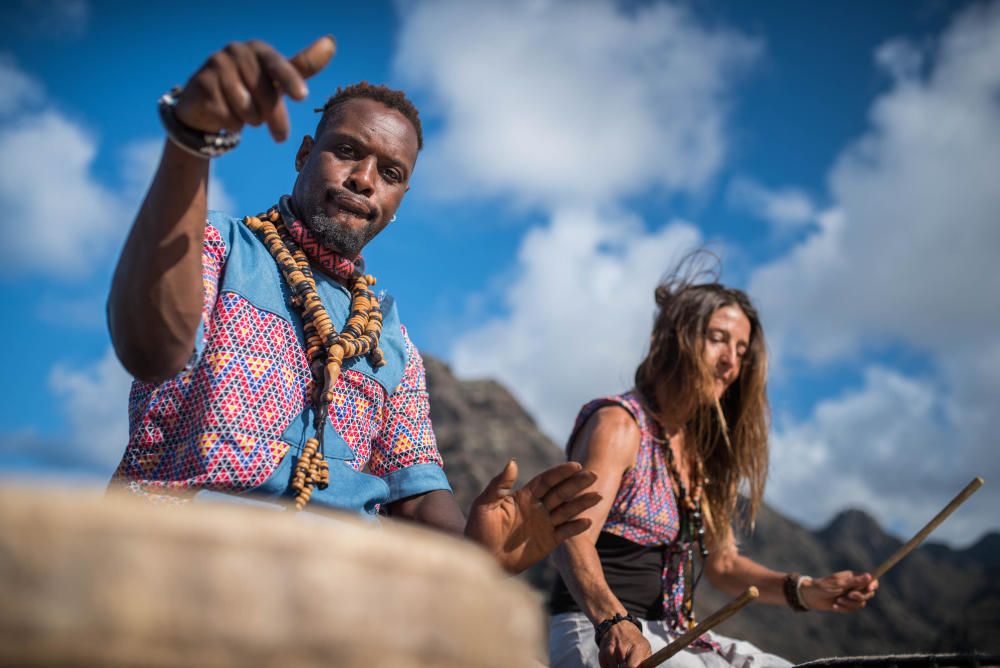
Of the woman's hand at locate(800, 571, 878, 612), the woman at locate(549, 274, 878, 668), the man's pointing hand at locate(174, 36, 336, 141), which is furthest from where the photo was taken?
the woman's hand at locate(800, 571, 878, 612)

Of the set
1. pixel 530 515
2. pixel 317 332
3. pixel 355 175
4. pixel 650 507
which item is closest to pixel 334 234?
pixel 355 175

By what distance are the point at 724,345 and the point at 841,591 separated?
1.27 meters

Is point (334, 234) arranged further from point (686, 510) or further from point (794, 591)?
point (794, 591)

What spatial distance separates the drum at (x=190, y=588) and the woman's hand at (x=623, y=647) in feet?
6.54

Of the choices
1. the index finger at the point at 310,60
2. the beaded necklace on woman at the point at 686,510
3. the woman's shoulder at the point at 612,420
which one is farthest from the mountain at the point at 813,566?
the index finger at the point at 310,60

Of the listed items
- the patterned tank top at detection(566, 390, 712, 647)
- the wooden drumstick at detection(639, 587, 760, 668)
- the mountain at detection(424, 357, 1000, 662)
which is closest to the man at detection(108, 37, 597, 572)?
the wooden drumstick at detection(639, 587, 760, 668)

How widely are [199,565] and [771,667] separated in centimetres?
322

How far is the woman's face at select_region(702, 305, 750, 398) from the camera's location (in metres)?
3.81

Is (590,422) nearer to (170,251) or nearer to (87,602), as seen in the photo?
(170,251)

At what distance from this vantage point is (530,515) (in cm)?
190

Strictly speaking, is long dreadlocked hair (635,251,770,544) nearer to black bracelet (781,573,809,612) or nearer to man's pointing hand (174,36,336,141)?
black bracelet (781,573,809,612)

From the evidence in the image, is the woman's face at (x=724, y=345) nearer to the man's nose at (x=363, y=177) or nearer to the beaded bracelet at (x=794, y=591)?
the beaded bracelet at (x=794, y=591)

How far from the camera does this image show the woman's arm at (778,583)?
3809 mm

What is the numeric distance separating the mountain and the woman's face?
8275mm
